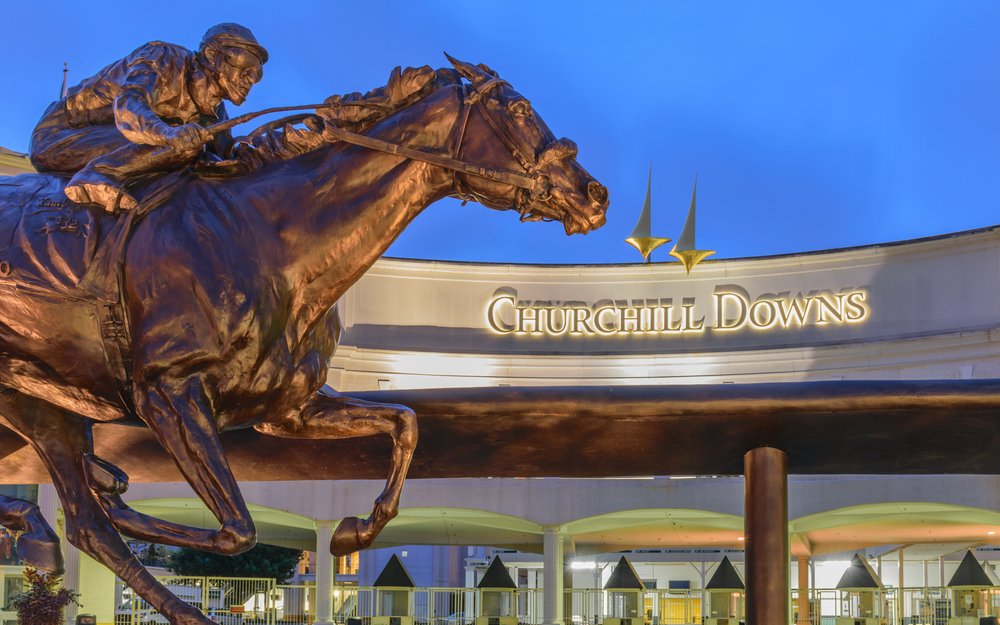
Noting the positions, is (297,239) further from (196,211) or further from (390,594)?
(390,594)

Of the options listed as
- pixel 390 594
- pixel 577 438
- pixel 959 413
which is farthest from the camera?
pixel 390 594

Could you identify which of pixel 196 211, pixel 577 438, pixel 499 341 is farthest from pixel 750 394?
pixel 499 341

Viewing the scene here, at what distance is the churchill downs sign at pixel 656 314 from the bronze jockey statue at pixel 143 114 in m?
35.0

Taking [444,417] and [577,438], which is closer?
[444,417]

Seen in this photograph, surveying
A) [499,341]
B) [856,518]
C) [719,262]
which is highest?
[719,262]

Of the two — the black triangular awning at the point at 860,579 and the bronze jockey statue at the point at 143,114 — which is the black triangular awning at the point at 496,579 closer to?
the black triangular awning at the point at 860,579

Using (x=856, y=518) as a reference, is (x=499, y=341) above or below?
above

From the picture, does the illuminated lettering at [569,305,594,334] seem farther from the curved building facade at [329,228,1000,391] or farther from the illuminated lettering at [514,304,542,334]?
the illuminated lettering at [514,304,542,334]

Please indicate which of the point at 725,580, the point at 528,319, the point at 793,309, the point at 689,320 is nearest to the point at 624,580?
the point at 725,580

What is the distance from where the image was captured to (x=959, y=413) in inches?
212

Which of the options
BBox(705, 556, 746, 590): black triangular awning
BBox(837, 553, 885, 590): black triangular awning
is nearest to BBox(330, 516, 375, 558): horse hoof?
BBox(705, 556, 746, 590): black triangular awning

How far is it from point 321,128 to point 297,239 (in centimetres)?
50

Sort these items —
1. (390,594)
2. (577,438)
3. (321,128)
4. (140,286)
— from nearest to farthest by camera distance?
(140,286) < (321,128) < (577,438) < (390,594)

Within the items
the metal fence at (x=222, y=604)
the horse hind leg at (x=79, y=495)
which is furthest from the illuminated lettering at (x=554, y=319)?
the horse hind leg at (x=79, y=495)
